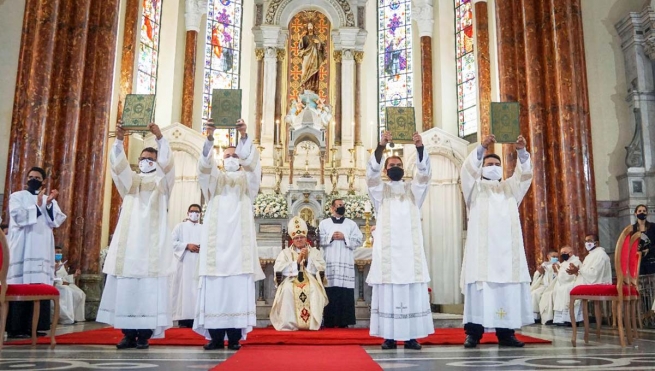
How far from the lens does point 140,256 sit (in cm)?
582

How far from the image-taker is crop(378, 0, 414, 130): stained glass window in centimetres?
1795

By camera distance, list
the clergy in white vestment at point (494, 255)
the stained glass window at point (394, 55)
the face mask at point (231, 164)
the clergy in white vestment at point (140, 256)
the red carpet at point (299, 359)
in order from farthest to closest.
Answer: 1. the stained glass window at point (394, 55)
2. the face mask at point (231, 164)
3. the clergy in white vestment at point (494, 255)
4. the clergy in white vestment at point (140, 256)
5. the red carpet at point (299, 359)

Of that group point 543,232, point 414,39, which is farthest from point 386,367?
point 414,39

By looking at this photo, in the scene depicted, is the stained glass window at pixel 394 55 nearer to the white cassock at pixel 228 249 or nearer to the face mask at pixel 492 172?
the face mask at pixel 492 172

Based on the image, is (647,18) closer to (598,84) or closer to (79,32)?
(598,84)

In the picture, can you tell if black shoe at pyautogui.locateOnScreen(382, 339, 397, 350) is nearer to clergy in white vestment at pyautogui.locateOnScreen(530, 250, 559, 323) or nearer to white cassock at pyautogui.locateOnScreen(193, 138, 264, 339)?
white cassock at pyautogui.locateOnScreen(193, 138, 264, 339)

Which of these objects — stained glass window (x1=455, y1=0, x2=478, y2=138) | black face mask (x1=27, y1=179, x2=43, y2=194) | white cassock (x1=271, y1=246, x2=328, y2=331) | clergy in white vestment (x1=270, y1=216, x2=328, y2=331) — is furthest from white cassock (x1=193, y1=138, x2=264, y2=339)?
stained glass window (x1=455, y1=0, x2=478, y2=138)

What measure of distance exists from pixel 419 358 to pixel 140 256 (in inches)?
110

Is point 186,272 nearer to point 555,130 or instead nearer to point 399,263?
point 399,263

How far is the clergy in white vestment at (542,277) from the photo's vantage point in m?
10.2

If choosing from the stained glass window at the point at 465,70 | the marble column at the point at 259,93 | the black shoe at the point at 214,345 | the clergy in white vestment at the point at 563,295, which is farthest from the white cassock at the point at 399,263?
the marble column at the point at 259,93

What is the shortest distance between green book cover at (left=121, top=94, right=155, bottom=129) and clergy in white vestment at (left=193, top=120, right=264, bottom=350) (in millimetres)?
641

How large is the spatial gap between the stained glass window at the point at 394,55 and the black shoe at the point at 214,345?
12.7 meters

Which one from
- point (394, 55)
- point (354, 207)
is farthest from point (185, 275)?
point (394, 55)
